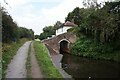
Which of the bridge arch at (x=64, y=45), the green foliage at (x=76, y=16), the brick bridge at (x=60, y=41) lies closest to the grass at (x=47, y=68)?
the brick bridge at (x=60, y=41)

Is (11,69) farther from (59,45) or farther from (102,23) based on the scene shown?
(59,45)

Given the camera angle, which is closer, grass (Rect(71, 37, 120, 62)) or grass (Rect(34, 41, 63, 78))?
grass (Rect(34, 41, 63, 78))

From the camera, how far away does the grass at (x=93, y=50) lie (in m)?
40.8

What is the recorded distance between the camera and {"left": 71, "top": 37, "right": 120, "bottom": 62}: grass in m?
40.8

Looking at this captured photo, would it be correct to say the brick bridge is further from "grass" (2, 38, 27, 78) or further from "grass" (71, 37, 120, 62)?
"grass" (2, 38, 27, 78)

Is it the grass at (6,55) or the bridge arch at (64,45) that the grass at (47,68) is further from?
the bridge arch at (64,45)

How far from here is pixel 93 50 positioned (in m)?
46.0

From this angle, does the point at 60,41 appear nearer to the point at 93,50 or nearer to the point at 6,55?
the point at 93,50

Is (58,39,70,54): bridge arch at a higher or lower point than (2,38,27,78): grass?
higher

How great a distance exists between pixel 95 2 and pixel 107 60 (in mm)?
10678

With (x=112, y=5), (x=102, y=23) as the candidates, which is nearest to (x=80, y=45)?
(x=102, y=23)

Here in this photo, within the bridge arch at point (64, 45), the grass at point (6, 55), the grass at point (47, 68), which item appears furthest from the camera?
the bridge arch at point (64, 45)

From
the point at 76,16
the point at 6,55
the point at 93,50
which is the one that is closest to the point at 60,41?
the point at 93,50

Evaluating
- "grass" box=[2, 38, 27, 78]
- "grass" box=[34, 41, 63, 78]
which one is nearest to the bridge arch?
"grass" box=[2, 38, 27, 78]
